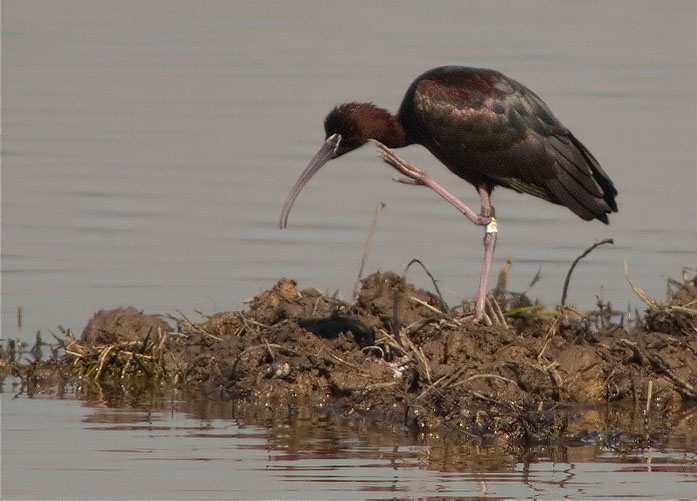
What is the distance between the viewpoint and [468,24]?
29094mm

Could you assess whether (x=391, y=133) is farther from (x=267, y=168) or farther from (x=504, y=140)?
(x=267, y=168)

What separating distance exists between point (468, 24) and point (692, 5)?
4.79 meters

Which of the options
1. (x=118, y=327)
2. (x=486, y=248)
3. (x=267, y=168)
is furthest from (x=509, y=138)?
(x=267, y=168)

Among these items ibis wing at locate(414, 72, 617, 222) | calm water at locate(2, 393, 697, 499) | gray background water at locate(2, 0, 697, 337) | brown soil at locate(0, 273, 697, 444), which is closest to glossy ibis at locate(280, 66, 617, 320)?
ibis wing at locate(414, 72, 617, 222)

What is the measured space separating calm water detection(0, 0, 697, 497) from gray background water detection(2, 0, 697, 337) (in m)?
0.04

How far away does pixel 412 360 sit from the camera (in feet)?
35.6

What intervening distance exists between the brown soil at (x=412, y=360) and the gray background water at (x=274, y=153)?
56.1 inches

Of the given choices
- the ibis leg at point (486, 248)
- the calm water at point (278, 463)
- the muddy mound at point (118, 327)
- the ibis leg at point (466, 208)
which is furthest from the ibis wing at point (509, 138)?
the calm water at point (278, 463)

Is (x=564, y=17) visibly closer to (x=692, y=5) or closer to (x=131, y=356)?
(x=692, y=5)

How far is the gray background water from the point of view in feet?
49.3

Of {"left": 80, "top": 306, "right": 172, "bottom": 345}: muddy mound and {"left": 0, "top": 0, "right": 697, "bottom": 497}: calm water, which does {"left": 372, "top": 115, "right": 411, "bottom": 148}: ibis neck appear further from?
{"left": 80, "top": 306, "right": 172, "bottom": 345}: muddy mound

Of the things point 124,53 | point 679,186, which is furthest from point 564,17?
point 679,186

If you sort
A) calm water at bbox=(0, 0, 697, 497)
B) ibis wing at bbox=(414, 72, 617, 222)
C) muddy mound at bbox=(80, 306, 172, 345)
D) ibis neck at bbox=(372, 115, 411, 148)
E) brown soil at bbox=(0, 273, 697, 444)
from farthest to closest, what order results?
calm water at bbox=(0, 0, 697, 497), ibis neck at bbox=(372, 115, 411, 148), ibis wing at bbox=(414, 72, 617, 222), muddy mound at bbox=(80, 306, 172, 345), brown soil at bbox=(0, 273, 697, 444)

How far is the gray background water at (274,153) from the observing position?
15.0 meters
